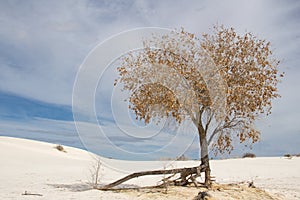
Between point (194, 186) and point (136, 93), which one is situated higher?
point (136, 93)

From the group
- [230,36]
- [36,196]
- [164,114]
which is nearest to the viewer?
[36,196]

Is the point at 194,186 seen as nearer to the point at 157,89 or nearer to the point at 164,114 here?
the point at 164,114

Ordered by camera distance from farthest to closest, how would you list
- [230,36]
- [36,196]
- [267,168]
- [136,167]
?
[267,168], [136,167], [230,36], [36,196]

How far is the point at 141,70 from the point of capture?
13.2 metres

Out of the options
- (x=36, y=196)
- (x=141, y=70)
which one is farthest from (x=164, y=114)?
(x=36, y=196)

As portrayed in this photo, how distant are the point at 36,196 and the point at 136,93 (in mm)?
5210

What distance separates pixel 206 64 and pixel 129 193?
5700mm

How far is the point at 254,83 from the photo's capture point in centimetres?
1342

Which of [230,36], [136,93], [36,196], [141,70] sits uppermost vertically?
[230,36]

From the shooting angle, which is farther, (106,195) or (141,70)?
(141,70)

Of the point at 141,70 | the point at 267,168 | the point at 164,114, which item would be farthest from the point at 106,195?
the point at 267,168

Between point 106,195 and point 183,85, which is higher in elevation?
point 183,85

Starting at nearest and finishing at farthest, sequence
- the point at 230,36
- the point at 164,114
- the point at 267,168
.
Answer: the point at 164,114
the point at 230,36
the point at 267,168

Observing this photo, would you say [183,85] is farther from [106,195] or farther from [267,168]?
[267,168]
